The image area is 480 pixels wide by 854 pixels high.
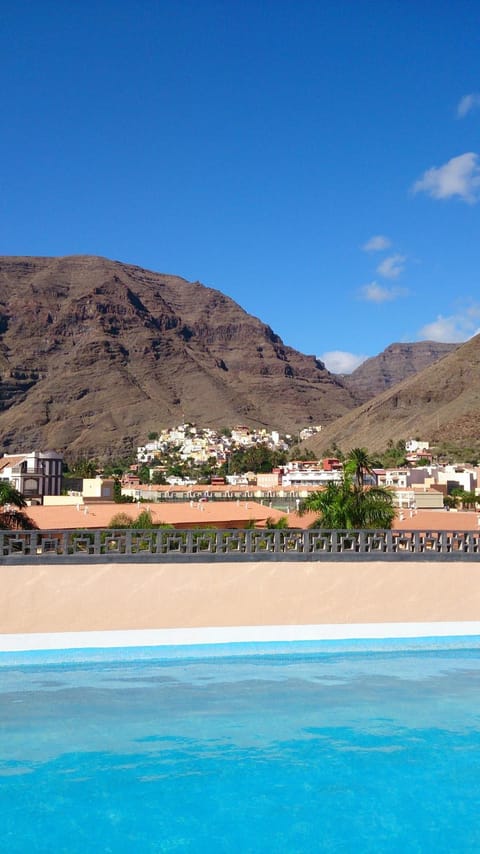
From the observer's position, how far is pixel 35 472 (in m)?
60.4

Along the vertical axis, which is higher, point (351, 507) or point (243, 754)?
point (351, 507)

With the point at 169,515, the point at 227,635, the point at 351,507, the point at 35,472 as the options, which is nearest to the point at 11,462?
the point at 35,472

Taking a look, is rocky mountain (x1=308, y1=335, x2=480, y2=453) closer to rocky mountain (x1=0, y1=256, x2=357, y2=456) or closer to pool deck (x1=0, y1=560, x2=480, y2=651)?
rocky mountain (x1=0, y1=256, x2=357, y2=456)

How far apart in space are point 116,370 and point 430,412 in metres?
68.4

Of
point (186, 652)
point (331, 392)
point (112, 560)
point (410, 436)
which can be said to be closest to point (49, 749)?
point (186, 652)

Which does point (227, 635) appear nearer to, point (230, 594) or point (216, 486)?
point (230, 594)

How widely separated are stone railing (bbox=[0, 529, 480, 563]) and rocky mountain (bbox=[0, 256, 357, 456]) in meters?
114

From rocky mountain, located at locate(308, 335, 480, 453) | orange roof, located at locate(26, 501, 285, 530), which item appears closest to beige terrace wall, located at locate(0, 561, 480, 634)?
orange roof, located at locate(26, 501, 285, 530)

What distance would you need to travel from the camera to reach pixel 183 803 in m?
5.09

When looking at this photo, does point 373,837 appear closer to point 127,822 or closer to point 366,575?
point 127,822

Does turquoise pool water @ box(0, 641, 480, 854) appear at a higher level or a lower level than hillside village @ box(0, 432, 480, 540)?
lower

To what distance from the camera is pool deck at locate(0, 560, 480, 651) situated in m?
8.62

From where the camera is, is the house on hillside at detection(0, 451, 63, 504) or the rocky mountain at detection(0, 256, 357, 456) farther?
the rocky mountain at detection(0, 256, 357, 456)

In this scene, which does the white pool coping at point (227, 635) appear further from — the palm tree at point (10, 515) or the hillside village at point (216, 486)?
the palm tree at point (10, 515)
